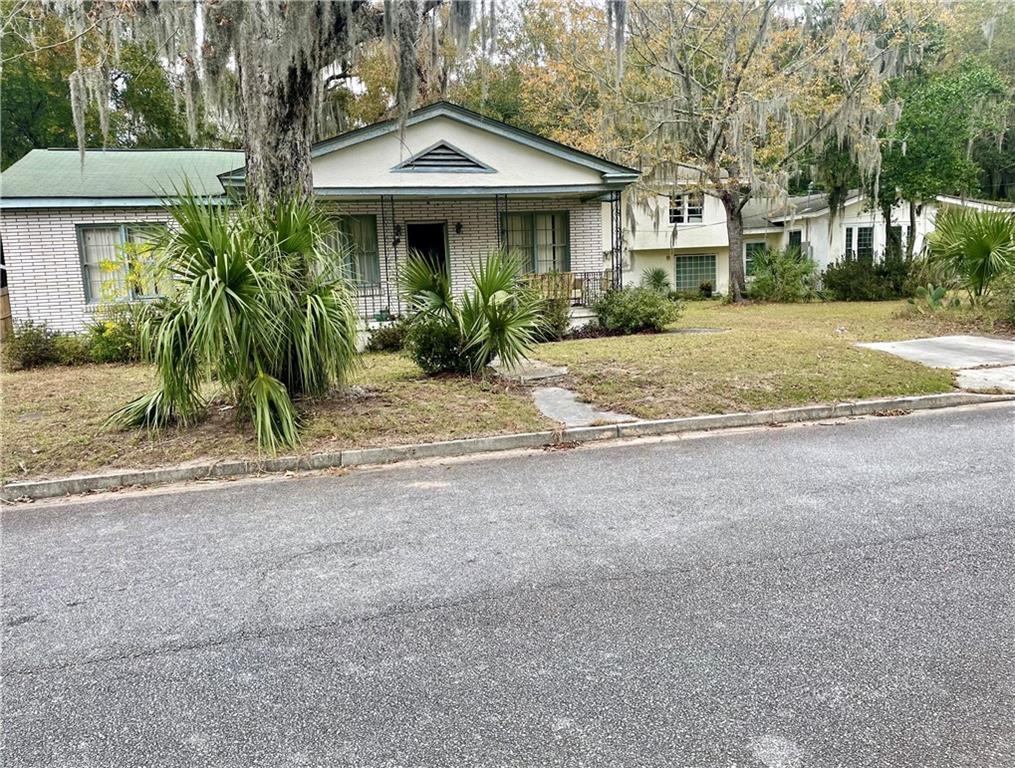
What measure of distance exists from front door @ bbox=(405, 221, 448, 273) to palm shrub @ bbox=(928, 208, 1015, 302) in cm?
1106

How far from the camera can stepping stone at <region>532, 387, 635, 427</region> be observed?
Result: 24.7 ft

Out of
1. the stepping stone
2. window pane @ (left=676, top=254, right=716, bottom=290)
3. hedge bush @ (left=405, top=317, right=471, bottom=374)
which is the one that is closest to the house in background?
window pane @ (left=676, top=254, right=716, bottom=290)

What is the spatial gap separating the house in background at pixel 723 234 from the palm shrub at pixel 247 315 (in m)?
21.5

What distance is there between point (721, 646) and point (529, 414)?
15.6ft

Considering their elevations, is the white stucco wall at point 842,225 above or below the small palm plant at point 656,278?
above

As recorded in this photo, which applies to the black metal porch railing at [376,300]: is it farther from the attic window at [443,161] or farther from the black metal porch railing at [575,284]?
the black metal porch railing at [575,284]

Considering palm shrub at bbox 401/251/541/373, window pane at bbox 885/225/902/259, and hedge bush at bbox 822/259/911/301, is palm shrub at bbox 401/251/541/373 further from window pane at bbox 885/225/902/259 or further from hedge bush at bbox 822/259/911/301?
window pane at bbox 885/225/902/259

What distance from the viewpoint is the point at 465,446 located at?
22.5ft

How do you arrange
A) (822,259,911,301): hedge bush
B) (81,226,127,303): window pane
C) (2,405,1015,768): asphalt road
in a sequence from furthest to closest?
(822,259,911,301): hedge bush → (81,226,127,303): window pane → (2,405,1015,768): asphalt road

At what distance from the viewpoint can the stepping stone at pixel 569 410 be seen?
24.7 feet

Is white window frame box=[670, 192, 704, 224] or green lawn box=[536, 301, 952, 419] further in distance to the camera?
white window frame box=[670, 192, 704, 224]

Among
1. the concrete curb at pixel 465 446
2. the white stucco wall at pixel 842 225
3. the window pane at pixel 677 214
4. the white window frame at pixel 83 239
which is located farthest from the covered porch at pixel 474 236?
the white stucco wall at pixel 842 225

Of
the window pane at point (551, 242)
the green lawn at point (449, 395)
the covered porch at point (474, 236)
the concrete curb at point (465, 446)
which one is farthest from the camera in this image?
the window pane at point (551, 242)

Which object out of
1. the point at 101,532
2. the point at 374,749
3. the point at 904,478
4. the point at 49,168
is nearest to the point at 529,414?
the point at 904,478
